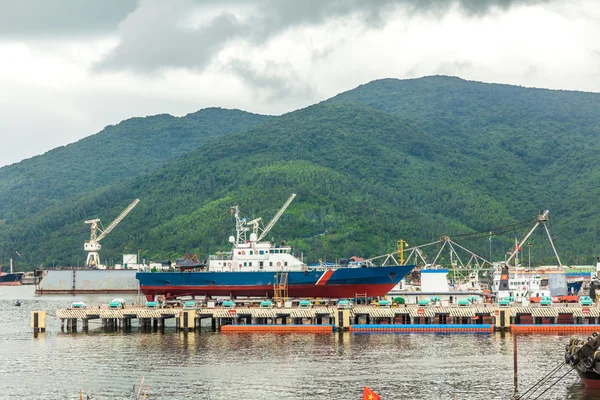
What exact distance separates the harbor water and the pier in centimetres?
222

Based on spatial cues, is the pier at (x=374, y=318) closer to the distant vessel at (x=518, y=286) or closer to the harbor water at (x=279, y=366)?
the harbor water at (x=279, y=366)

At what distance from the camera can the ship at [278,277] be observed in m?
115

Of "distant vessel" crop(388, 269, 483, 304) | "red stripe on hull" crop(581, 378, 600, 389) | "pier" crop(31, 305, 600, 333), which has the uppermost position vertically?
"distant vessel" crop(388, 269, 483, 304)

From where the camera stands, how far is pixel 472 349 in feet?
250

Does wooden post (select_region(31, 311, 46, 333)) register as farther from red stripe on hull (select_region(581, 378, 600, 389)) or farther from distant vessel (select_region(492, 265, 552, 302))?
red stripe on hull (select_region(581, 378, 600, 389))

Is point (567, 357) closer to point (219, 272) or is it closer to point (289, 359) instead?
point (289, 359)

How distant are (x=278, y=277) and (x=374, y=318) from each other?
2552cm

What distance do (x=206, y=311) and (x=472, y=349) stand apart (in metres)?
29.1

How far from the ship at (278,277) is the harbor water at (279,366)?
1025 inches

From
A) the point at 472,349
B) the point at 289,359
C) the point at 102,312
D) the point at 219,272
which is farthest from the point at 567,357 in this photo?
the point at 219,272

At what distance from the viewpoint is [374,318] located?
9281 centimetres

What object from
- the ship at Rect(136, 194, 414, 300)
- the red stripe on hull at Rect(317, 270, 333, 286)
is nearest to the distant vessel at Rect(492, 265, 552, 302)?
the ship at Rect(136, 194, 414, 300)

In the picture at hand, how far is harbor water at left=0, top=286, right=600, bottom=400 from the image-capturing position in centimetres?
6038

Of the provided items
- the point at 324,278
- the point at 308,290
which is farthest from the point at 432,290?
the point at 308,290
